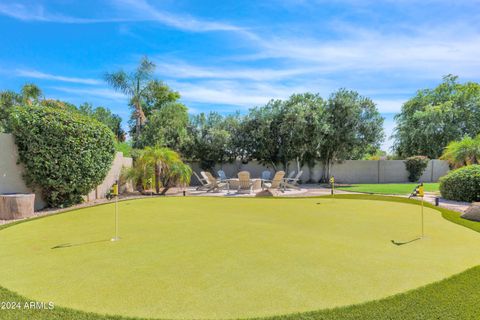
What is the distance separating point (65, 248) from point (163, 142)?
17064 mm

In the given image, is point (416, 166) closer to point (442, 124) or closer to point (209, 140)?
point (442, 124)

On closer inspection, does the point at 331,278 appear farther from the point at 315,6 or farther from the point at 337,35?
the point at 337,35

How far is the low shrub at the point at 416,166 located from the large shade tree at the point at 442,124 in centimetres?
655

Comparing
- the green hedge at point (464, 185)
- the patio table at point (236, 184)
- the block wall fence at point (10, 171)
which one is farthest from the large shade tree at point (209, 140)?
the green hedge at point (464, 185)

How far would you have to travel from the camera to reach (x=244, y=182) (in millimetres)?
14555

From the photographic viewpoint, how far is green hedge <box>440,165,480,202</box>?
10.4 metres

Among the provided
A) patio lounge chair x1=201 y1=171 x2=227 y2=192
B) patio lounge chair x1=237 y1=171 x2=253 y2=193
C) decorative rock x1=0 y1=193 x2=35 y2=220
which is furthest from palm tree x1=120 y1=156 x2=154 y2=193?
decorative rock x1=0 y1=193 x2=35 y2=220

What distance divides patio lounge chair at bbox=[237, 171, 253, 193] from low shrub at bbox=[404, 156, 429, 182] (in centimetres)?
1585

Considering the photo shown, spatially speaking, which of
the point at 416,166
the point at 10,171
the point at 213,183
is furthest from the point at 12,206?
the point at 416,166

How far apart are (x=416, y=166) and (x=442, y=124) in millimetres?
8501

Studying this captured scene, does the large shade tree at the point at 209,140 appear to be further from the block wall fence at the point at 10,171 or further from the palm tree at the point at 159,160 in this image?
the block wall fence at the point at 10,171

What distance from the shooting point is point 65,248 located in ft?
15.1

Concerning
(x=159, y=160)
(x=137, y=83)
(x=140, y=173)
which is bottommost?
(x=140, y=173)

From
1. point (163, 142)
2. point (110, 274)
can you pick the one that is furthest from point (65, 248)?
point (163, 142)
